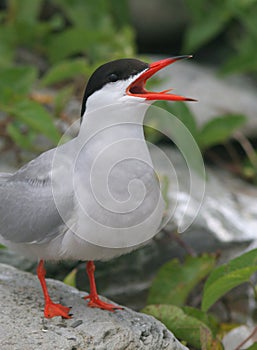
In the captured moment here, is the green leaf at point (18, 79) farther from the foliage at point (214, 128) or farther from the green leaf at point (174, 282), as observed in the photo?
the green leaf at point (174, 282)

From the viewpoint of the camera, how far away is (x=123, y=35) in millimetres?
5762

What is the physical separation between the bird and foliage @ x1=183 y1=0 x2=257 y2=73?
310cm

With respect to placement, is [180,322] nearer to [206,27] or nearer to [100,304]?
[100,304]

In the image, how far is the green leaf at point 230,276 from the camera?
3.20m

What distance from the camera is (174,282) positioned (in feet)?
12.9

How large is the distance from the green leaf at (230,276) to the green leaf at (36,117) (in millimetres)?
1502

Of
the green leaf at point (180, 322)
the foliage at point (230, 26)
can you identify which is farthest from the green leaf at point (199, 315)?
the foliage at point (230, 26)

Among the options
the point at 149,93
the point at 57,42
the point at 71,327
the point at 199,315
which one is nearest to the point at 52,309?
the point at 71,327

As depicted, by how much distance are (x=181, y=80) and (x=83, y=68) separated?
141 centimetres

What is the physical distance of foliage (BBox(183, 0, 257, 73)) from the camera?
595cm

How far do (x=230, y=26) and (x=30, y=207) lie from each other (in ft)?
13.0

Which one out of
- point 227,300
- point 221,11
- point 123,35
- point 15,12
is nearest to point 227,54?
point 221,11

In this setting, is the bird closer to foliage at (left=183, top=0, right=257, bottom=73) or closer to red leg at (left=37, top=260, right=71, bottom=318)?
red leg at (left=37, top=260, right=71, bottom=318)

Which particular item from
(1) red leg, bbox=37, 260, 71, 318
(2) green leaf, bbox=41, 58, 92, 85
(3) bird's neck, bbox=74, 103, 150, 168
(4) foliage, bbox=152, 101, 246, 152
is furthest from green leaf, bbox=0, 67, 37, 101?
(1) red leg, bbox=37, 260, 71, 318
